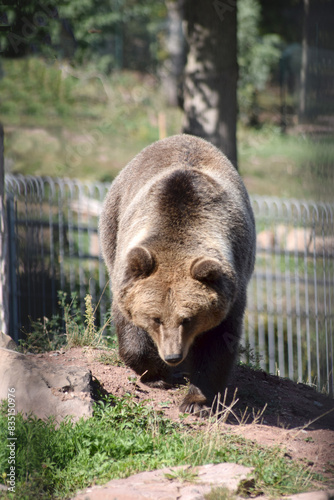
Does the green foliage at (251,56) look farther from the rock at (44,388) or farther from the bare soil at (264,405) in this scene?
the rock at (44,388)

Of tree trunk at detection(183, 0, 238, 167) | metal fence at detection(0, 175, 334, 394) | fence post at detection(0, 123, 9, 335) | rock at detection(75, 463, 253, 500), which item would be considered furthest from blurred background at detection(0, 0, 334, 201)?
rock at detection(75, 463, 253, 500)

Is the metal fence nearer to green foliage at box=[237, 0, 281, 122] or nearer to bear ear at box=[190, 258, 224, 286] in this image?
bear ear at box=[190, 258, 224, 286]

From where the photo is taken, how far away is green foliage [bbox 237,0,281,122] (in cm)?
2681

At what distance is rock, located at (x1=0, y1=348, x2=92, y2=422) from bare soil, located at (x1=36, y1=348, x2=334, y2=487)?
0.43m

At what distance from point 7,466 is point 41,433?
0.32 m

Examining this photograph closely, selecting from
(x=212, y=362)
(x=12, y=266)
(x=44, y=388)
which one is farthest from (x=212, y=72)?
(x=44, y=388)

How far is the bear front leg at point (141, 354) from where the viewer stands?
5.18 m

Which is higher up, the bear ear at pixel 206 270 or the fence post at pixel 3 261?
the bear ear at pixel 206 270

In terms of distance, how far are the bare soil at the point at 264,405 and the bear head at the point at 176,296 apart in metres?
0.60

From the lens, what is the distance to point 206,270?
4.32 metres

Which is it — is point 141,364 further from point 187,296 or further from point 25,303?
point 25,303

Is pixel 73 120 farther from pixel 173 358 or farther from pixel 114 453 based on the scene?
pixel 114 453

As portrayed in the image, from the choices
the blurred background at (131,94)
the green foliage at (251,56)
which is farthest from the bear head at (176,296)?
the green foliage at (251,56)

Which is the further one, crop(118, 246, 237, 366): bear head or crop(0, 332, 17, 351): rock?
crop(0, 332, 17, 351): rock
